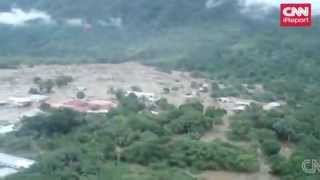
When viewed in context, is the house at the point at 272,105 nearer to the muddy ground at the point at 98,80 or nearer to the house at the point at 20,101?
the muddy ground at the point at 98,80

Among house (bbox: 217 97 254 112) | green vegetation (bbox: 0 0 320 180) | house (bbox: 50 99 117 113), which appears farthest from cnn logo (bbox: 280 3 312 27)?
house (bbox: 50 99 117 113)

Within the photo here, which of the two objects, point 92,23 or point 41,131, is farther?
point 92,23

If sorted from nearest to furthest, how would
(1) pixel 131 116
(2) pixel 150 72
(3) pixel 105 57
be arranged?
(1) pixel 131 116 → (2) pixel 150 72 → (3) pixel 105 57

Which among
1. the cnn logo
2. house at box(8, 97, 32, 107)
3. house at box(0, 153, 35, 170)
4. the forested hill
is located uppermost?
the forested hill

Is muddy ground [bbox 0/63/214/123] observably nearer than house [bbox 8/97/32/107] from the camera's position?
No

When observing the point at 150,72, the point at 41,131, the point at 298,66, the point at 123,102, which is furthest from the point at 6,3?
the point at 41,131

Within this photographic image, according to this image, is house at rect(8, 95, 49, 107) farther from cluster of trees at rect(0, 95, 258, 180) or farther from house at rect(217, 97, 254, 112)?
house at rect(217, 97, 254, 112)

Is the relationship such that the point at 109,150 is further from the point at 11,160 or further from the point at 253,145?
the point at 253,145
